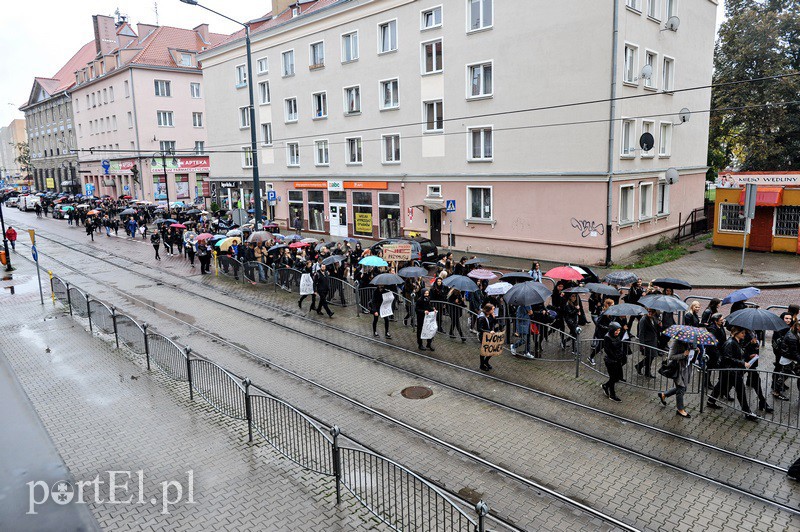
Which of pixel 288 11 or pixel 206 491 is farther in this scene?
pixel 288 11

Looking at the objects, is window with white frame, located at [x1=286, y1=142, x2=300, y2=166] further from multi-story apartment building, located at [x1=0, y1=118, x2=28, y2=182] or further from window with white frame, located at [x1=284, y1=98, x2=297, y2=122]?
multi-story apartment building, located at [x1=0, y1=118, x2=28, y2=182]

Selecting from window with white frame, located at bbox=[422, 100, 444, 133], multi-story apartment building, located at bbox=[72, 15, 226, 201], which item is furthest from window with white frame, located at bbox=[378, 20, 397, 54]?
multi-story apartment building, located at bbox=[72, 15, 226, 201]

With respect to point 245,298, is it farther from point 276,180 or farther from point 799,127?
point 799,127

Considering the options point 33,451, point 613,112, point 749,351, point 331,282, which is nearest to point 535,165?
point 613,112

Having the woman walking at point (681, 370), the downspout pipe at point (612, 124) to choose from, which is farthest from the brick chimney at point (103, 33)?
the woman walking at point (681, 370)

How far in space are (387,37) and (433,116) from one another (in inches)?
219

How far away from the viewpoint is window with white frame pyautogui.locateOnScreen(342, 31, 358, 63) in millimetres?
32625

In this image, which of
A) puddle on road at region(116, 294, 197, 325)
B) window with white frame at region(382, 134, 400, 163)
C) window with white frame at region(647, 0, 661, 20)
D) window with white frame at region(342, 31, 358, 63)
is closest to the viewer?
puddle on road at region(116, 294, 197, 325)

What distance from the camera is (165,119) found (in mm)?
60312

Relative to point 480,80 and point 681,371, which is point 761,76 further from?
point 681,371

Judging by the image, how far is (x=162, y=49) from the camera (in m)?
60.6

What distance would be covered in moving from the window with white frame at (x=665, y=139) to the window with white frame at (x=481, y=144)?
8.36 metres

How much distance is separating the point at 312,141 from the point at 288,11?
1002cm

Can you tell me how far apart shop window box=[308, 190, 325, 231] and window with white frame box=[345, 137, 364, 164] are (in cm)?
378
